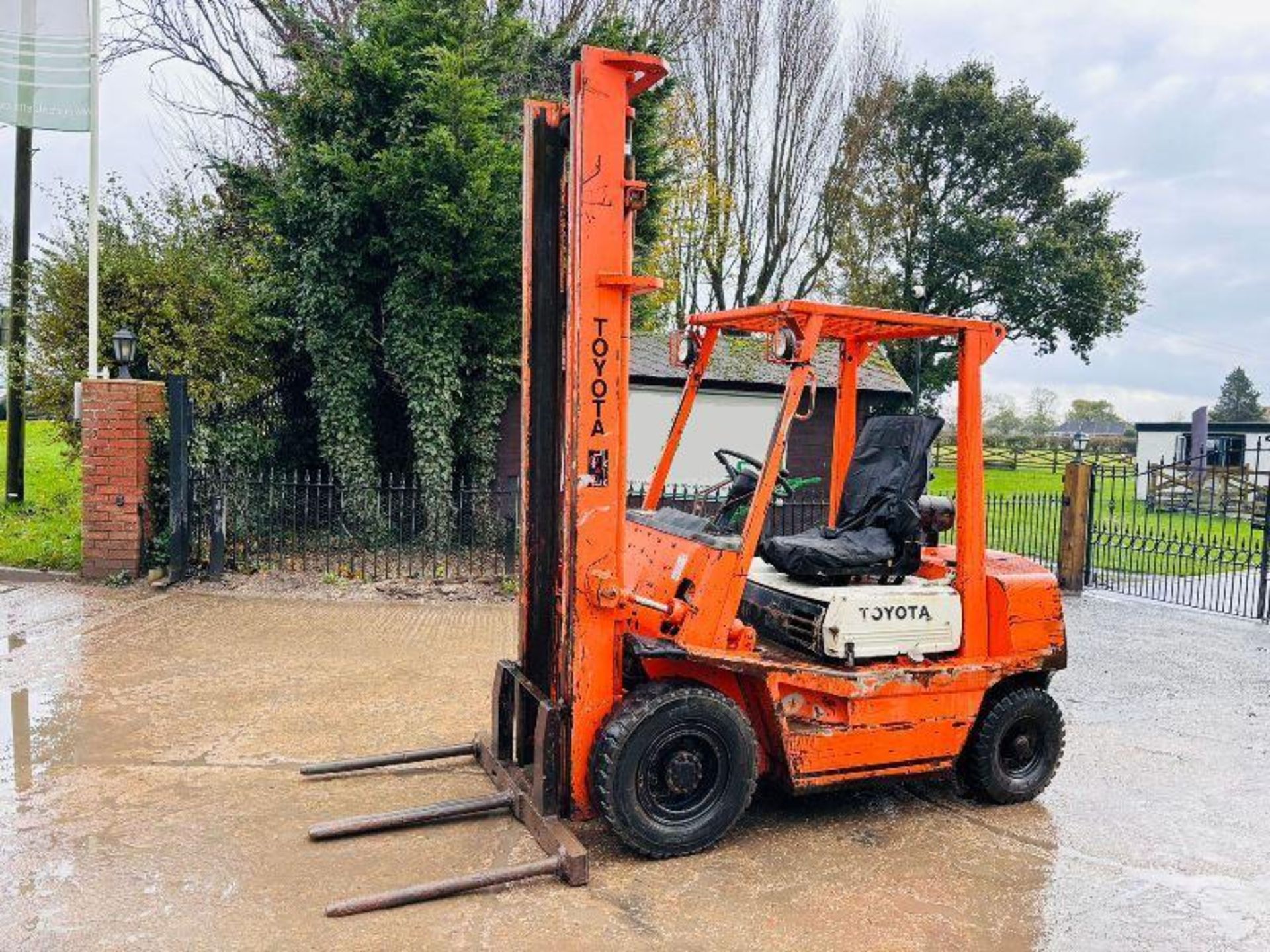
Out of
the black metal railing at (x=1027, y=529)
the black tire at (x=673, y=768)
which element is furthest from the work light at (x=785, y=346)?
the black metal railing at (x=1027, y=529)

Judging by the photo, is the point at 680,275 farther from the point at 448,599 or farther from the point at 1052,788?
the point at 1052,788

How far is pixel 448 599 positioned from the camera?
34.7ft

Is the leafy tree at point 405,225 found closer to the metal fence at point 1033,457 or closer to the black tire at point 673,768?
the black tire at point 673,768

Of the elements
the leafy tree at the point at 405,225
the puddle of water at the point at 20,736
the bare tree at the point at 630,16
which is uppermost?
the bare tree at the point at 630,16

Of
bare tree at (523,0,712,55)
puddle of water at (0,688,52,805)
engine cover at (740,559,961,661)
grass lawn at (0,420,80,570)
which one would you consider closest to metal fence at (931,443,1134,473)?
bare tree at (523,0,712,55)

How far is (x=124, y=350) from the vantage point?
10.4 m

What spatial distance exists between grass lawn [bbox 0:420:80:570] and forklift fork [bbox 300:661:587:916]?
7.53m

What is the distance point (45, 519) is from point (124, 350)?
5.06 meters

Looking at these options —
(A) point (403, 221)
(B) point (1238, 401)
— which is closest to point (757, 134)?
(A) point (403, 221)

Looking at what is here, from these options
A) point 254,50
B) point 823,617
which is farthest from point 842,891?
point 254,50

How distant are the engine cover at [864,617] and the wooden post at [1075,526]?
8.38m

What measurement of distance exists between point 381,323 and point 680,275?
13.4m

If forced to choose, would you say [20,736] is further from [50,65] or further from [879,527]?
[50,65]

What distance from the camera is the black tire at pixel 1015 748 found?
5.28 meters
